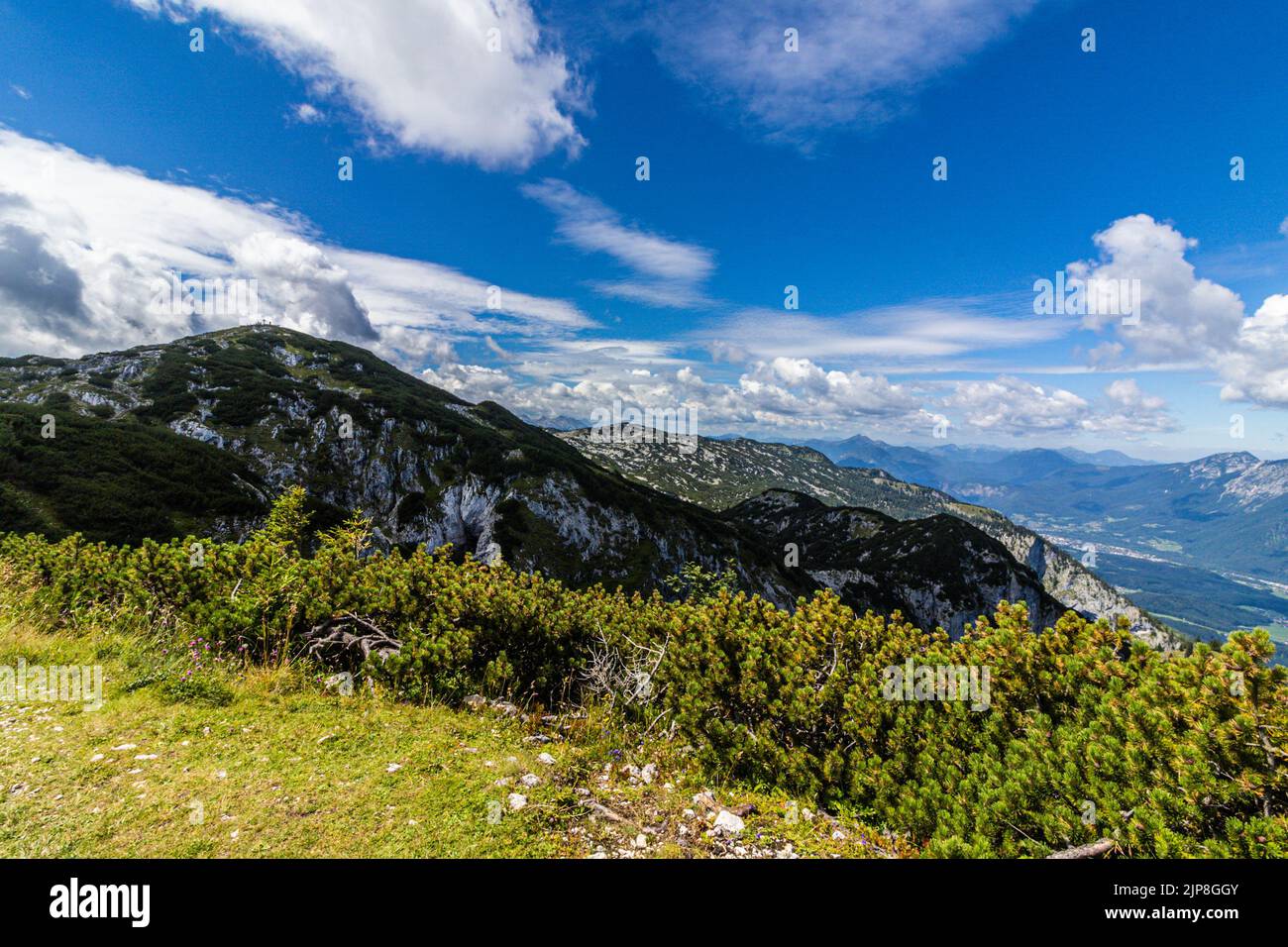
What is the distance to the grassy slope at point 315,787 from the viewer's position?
495 cm

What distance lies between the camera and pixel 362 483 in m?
118

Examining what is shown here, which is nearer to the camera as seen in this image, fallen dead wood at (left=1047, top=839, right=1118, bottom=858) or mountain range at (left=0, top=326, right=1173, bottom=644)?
fallen dead wood at (left=1047, top=839, right=1118, bottom=858)

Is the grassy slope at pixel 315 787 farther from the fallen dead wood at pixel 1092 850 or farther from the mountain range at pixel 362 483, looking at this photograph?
the mountain range at pixel 362 483

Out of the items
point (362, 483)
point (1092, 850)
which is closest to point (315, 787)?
point (1092, 850)

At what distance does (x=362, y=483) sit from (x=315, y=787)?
12754 cm

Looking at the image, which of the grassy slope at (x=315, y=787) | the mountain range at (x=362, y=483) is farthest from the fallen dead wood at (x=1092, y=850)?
the mountain range at (x=362, y=483)

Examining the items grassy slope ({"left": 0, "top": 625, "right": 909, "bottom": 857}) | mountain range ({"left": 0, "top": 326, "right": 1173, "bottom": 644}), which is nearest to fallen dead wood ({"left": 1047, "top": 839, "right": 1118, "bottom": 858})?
grassy slope ({"left": 0, "top": 625, "right": 909, "bottom": 857})

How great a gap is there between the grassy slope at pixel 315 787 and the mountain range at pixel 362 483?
63290mm

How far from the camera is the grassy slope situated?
495 centimetres

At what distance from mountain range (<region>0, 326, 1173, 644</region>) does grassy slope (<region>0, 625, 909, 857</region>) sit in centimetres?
6329

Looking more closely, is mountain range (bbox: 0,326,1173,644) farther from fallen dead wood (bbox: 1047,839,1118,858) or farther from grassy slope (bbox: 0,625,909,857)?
fallen dead wood (bbox: 1047,839,1118,858)

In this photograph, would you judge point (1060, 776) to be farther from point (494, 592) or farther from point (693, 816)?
point (494, 592)

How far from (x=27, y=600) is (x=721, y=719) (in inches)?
562
